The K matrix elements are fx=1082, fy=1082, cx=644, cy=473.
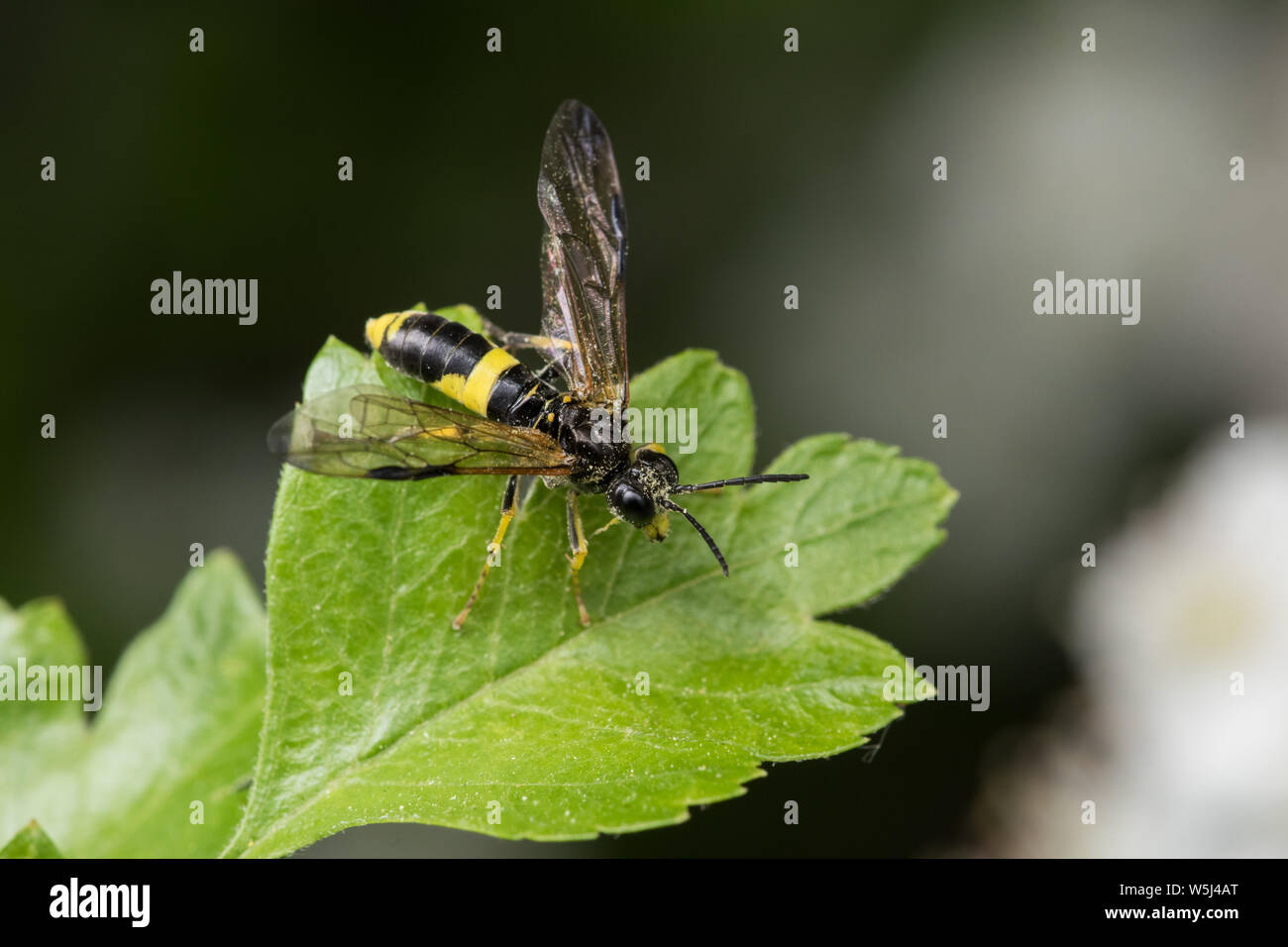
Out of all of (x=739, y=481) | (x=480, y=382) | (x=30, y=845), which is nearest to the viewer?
(x=30, y=845)

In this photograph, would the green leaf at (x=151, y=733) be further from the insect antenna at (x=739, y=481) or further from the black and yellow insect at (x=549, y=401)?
the insect antenna at (x=739, y=481)

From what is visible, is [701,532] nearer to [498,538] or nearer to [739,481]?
[739,481]

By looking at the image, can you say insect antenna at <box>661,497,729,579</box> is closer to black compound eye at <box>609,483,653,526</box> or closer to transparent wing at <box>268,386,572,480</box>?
black compound eye at <box>609,483,653,526</box>

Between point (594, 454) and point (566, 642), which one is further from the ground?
point (594, 454)

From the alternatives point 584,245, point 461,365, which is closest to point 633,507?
point 461,365

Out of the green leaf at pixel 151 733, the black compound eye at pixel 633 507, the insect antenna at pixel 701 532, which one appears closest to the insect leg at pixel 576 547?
the black compound eye at pixel 633 507

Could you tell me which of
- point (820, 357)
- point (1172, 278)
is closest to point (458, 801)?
point (820, 357)

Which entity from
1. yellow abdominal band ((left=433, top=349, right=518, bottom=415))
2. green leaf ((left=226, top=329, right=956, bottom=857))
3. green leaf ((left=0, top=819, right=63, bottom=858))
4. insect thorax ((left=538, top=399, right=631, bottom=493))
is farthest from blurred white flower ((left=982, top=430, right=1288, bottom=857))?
green leaf ((left=0, top=819, right=63, bottom=858))

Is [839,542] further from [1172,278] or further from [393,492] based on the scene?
[1172,278]
